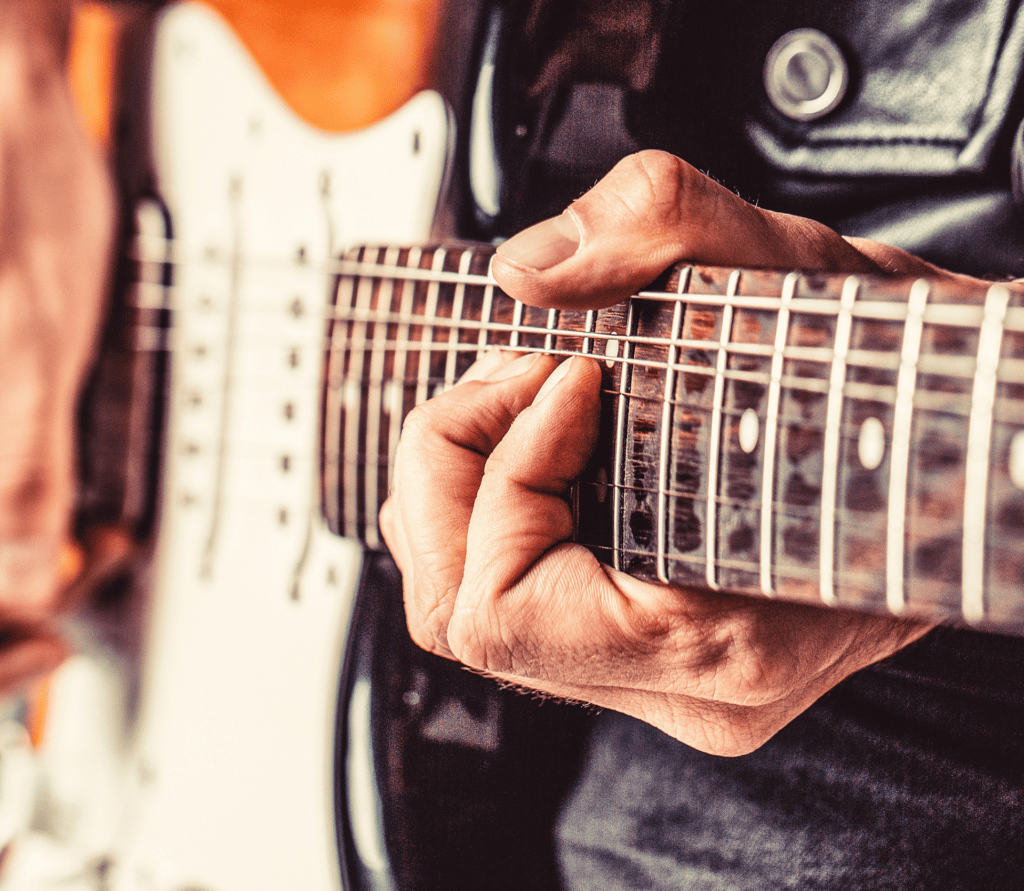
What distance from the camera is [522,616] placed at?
0.45 metres

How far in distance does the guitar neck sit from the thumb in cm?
2

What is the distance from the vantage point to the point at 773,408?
363 millimetres

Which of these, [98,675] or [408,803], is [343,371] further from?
[98,675]

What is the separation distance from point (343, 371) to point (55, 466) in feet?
1.51

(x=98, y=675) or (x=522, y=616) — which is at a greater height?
(x=522, y=616)

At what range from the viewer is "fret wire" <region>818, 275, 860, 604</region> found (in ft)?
1.12

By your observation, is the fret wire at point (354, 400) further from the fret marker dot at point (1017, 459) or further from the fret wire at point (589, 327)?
the fret marker dot at point (1017, 459)

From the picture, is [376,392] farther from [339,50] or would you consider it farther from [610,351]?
[339,50]

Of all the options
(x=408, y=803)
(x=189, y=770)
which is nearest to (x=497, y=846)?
(x=408, y=803)

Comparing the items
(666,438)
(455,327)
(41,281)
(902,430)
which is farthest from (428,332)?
(41,281)

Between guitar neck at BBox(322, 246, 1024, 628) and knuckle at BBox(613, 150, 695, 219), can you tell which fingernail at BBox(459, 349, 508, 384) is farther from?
knuckle at BBox(613, 150, 695, 219)

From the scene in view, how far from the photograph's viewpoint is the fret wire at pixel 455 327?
574 millimetres

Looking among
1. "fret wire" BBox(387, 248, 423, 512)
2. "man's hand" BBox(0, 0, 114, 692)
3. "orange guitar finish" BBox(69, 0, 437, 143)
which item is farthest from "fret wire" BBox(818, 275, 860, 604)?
"man's hand" BBox(0, 0, 114, 692)

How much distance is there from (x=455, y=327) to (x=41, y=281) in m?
0.62
